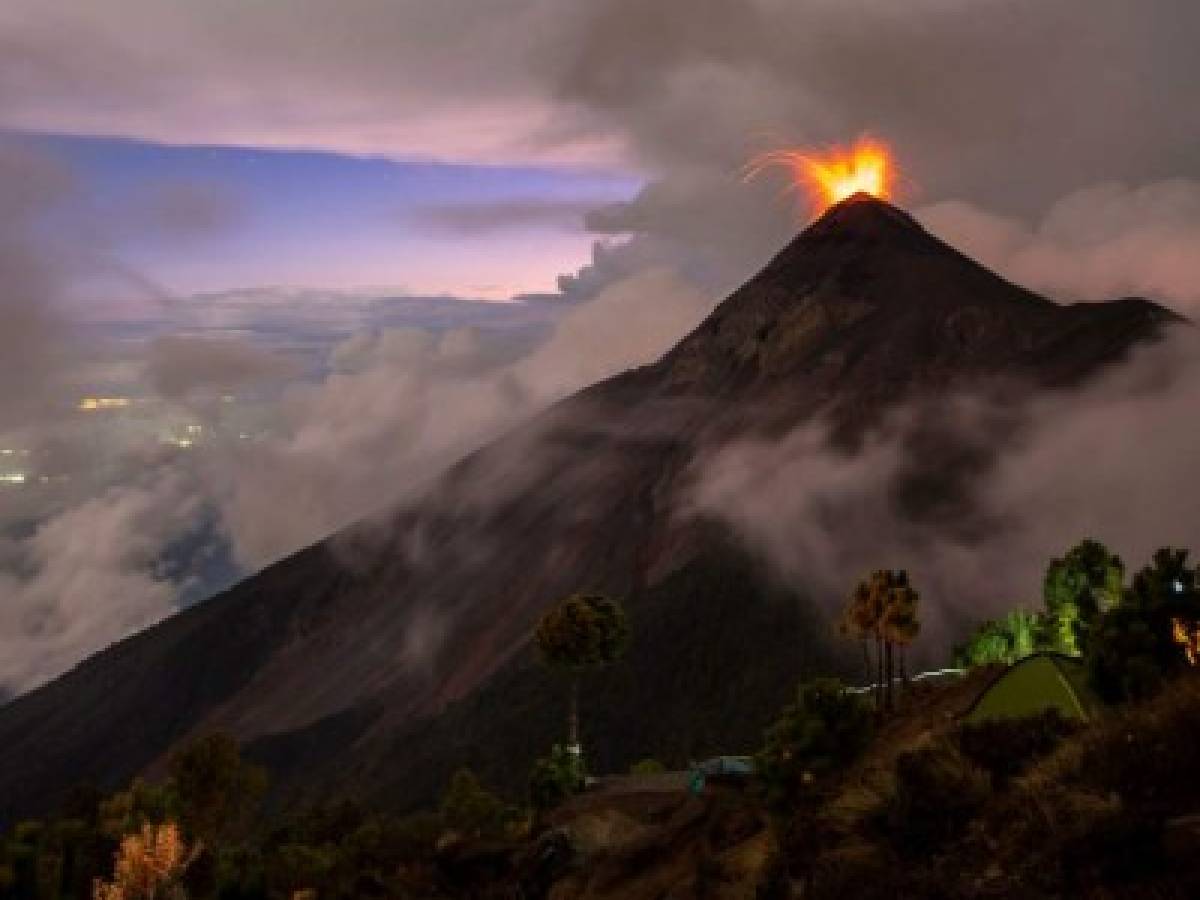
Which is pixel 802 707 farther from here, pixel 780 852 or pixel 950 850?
pixel 950 850

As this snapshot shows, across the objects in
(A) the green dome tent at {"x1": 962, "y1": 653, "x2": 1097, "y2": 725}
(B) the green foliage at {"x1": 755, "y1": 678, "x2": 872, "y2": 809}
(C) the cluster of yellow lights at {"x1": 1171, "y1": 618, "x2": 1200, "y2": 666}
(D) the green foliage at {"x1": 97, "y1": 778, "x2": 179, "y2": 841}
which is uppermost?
(C) the cluster of yellow lights at {"x1": 1171, "y1": 618, "x2": 1200, "y2": 666}

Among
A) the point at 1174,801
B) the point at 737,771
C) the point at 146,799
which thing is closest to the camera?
the point at 1174,801

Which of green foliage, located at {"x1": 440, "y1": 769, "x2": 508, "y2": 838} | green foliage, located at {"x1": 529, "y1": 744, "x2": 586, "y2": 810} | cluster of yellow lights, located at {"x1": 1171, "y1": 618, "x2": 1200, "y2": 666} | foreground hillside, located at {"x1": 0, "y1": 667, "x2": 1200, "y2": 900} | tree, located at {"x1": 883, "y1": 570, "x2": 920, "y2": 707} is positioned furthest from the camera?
green foliage, located at {"x1": 440, "y1": 769, "x2": 508, "y2": 838}

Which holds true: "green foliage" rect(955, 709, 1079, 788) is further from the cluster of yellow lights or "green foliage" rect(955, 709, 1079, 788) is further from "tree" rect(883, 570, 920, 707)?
"tree" rect(883, 570, 920, 707)

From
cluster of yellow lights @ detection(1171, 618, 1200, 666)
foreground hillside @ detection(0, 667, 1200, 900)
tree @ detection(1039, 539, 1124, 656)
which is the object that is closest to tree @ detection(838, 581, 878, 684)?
foreground hillside @ detection(0, 667, 1200, 900)

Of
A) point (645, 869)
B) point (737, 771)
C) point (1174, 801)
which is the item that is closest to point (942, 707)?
point (737, 771)

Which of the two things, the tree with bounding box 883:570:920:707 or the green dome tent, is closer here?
the green dome tent

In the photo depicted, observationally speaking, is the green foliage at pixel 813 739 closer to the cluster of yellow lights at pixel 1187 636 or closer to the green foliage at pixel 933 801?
the cluster of yellow lights at pixel 1187 636
